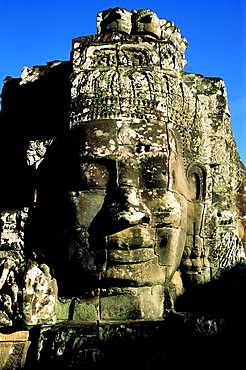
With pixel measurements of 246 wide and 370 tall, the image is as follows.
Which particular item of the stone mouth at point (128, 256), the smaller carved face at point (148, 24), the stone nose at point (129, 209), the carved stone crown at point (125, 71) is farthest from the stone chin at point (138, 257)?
the smaller carved face at point (148, 24)

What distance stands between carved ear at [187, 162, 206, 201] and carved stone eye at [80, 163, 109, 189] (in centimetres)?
116

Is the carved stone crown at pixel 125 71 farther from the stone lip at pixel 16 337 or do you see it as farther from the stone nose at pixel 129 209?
the stone lip at pixel 16 337

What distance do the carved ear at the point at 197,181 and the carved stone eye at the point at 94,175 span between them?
116 cm

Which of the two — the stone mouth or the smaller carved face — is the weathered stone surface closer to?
the stone mouth

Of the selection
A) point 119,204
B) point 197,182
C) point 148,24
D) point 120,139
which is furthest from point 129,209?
point 148,24

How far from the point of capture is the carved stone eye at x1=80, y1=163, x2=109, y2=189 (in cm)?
468

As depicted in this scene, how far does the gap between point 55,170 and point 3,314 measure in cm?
167

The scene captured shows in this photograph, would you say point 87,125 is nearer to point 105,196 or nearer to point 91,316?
point 105,196

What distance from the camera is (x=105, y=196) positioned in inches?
184

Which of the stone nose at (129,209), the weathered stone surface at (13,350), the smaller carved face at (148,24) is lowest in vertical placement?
the weathered stone surface at (13,350)

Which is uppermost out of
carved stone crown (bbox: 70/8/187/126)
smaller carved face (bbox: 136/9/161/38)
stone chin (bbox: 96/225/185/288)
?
smaller carved face (bbox: 136/9/161/38)

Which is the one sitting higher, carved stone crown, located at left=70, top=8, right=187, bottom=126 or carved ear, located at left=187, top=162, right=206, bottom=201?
carved stone crown, located at left=70, top=8, right=187, bottom=126

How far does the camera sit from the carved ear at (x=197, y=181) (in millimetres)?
5340

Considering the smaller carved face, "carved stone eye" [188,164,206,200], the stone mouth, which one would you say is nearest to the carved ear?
"carved stone eye" [188,164,206,200]
